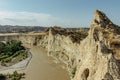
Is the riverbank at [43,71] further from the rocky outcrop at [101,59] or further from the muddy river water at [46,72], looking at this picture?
the rocky outcrop at [101,59]

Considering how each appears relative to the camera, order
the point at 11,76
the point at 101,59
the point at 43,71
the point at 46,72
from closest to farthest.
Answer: the point at 101,59 < the point at 11,76 < the point at 46,72 < the point at 43,71

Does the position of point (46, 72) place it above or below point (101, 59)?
below

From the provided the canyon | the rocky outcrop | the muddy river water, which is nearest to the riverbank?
the muddy river water

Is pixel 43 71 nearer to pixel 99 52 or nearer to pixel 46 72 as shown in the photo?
pixel 46 72

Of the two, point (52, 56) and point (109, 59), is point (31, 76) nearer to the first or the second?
point (52, 56)

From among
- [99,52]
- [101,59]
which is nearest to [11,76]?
[99,52]

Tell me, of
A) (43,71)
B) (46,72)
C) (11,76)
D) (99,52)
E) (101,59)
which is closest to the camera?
(101,59)

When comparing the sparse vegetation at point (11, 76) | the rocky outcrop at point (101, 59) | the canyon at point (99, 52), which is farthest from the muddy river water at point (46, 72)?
the rocky outcrop at point (101, 59)

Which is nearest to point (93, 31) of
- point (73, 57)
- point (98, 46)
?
point (98, 46)

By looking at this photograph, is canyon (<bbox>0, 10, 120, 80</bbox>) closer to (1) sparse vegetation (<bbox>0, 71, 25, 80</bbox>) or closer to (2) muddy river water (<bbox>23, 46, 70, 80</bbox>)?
(2) muddy river water (<bbox>23, 46, 70, 80</bbox>)

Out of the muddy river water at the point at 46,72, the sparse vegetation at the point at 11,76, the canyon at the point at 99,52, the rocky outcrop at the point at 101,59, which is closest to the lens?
the rocky outcrop at the point at 101,59

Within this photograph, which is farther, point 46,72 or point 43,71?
point 43,71
